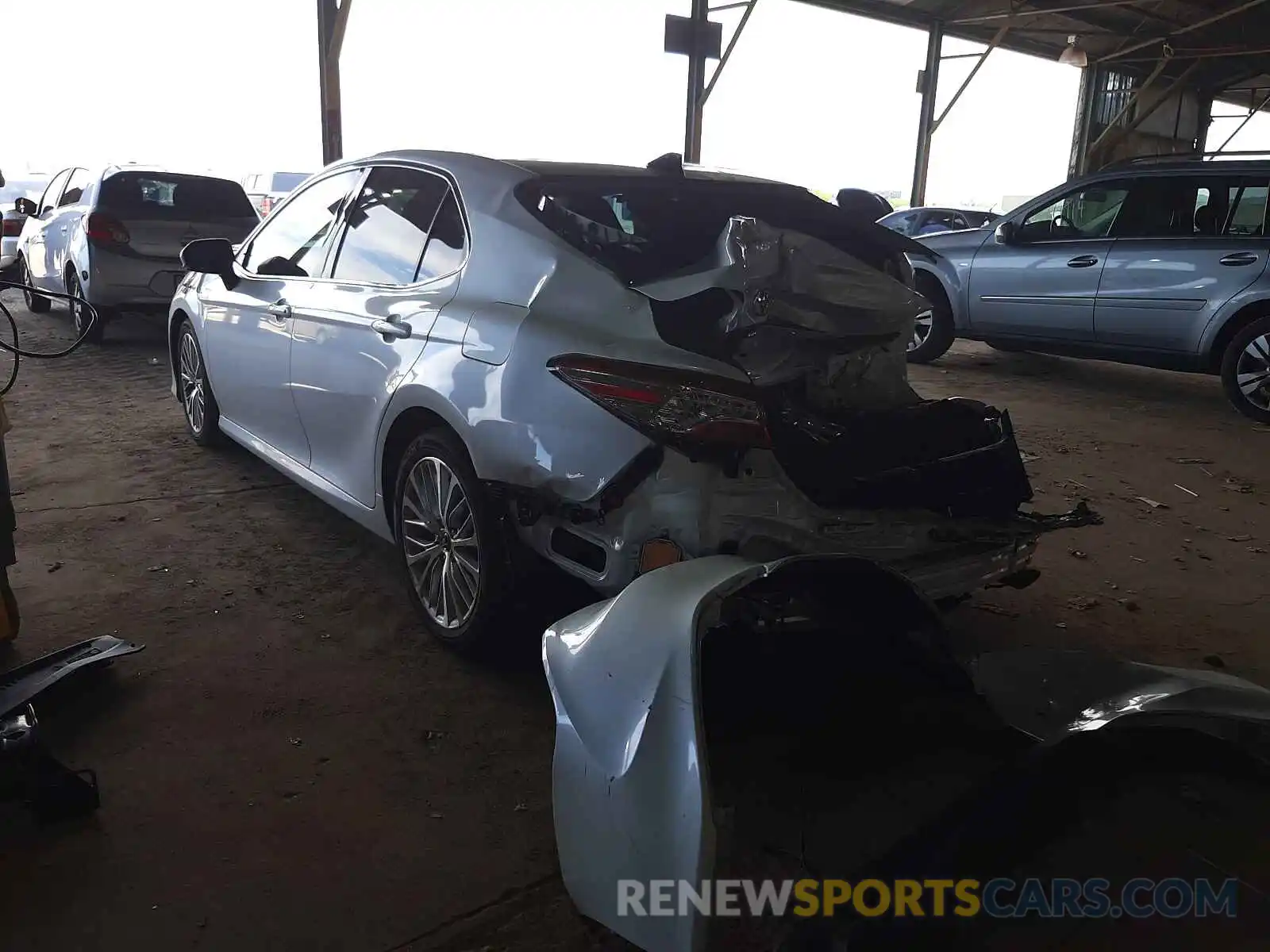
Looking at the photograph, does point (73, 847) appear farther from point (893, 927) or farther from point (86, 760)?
point (893, 927)

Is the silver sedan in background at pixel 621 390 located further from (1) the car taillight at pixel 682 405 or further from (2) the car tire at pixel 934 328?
(2) the car tire at pixel 934 328

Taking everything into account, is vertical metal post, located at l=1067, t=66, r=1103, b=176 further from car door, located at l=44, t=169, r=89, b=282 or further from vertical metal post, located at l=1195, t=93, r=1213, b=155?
car door, located at l=44, t=169, r=89, b=282

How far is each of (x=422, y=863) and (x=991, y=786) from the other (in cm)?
121

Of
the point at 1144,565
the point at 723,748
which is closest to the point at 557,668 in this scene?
the point at 723,748

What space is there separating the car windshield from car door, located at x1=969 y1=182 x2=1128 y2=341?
4.62m

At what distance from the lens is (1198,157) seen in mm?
7012

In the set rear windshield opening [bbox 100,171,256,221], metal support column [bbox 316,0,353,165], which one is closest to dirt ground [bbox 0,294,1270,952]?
rear windshield opening [bbox 100,171,256,221]

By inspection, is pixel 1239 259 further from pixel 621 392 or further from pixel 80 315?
pixel 80 315

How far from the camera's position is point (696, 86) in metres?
14.2

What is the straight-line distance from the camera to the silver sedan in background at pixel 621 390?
226 cm

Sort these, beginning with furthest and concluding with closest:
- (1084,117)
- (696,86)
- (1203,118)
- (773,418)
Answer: (1203,118) < (1084,117) < (696,86) < (773,418)

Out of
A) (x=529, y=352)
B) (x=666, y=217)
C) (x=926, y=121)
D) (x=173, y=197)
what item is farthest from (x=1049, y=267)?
(x=926, y=121)

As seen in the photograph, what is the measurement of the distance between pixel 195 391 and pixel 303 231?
1583 millimetres

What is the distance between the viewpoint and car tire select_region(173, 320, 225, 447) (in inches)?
187
